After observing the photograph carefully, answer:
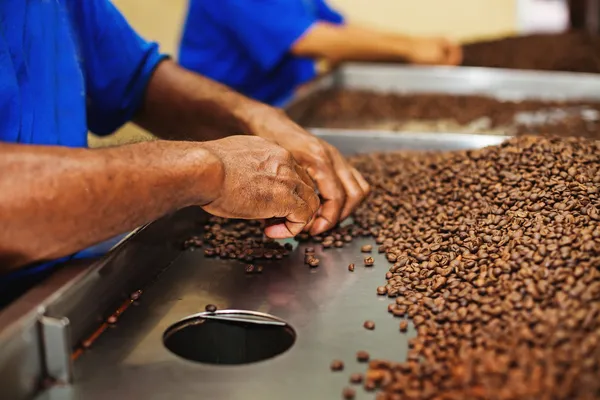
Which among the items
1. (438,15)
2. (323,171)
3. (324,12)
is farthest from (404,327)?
(438,15)

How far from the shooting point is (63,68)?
5.46 ft

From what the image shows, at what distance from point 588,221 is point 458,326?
43cm

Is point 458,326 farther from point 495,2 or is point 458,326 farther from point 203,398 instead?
point 495,2

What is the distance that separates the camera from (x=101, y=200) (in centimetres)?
123

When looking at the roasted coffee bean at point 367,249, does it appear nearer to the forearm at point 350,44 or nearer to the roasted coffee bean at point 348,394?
the roasted coffee bean at point 348,394

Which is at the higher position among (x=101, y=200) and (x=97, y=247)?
(x=101, y=200)

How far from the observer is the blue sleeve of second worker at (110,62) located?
6.14 feet

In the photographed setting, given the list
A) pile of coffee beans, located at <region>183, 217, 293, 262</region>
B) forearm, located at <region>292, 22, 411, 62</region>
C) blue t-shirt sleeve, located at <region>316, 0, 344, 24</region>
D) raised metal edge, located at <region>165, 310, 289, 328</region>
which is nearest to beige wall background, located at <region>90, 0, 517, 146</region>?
blue t-shirt sleeve, located at <region>316, 0, 344, 24</region>

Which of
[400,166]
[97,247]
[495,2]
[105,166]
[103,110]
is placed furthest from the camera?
[495,2]

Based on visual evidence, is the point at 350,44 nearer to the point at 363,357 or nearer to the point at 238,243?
the point at 238,243

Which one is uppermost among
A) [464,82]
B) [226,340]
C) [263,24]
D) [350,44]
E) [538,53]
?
[263,24]

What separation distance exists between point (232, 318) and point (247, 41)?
2.06 meters

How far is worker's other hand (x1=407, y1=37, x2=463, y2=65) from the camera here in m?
3.84

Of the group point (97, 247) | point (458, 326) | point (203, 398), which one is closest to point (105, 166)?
point (97, 247)
